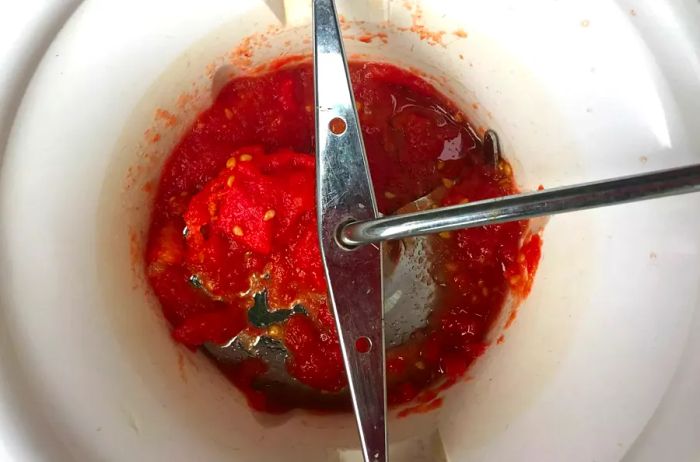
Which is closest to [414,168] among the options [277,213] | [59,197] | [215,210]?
[277,213]

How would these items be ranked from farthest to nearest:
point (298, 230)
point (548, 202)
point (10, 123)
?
point (298, 230) → point (10, 123) → point (548, 202)

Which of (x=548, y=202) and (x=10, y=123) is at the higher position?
(x=10, y=123)

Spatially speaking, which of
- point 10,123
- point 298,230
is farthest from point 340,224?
point 10,123

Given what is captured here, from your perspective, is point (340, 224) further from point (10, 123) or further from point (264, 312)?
point (10, 123)

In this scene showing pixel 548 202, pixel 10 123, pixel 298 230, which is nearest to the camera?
pixel 548 202

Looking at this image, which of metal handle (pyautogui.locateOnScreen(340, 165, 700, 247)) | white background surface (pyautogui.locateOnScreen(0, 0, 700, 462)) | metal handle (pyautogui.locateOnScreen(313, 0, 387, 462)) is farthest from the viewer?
metal handle (pyautogui.locateOnScreen(313, 0, 387, 462))

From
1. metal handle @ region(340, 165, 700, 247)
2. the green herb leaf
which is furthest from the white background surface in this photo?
the green herb leaf

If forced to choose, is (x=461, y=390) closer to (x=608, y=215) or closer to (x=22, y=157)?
(x=608, y=215)

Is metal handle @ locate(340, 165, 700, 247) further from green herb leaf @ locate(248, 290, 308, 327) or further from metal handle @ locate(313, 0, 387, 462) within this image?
green herb leaf @ locate(248, 290, 308, 327)
